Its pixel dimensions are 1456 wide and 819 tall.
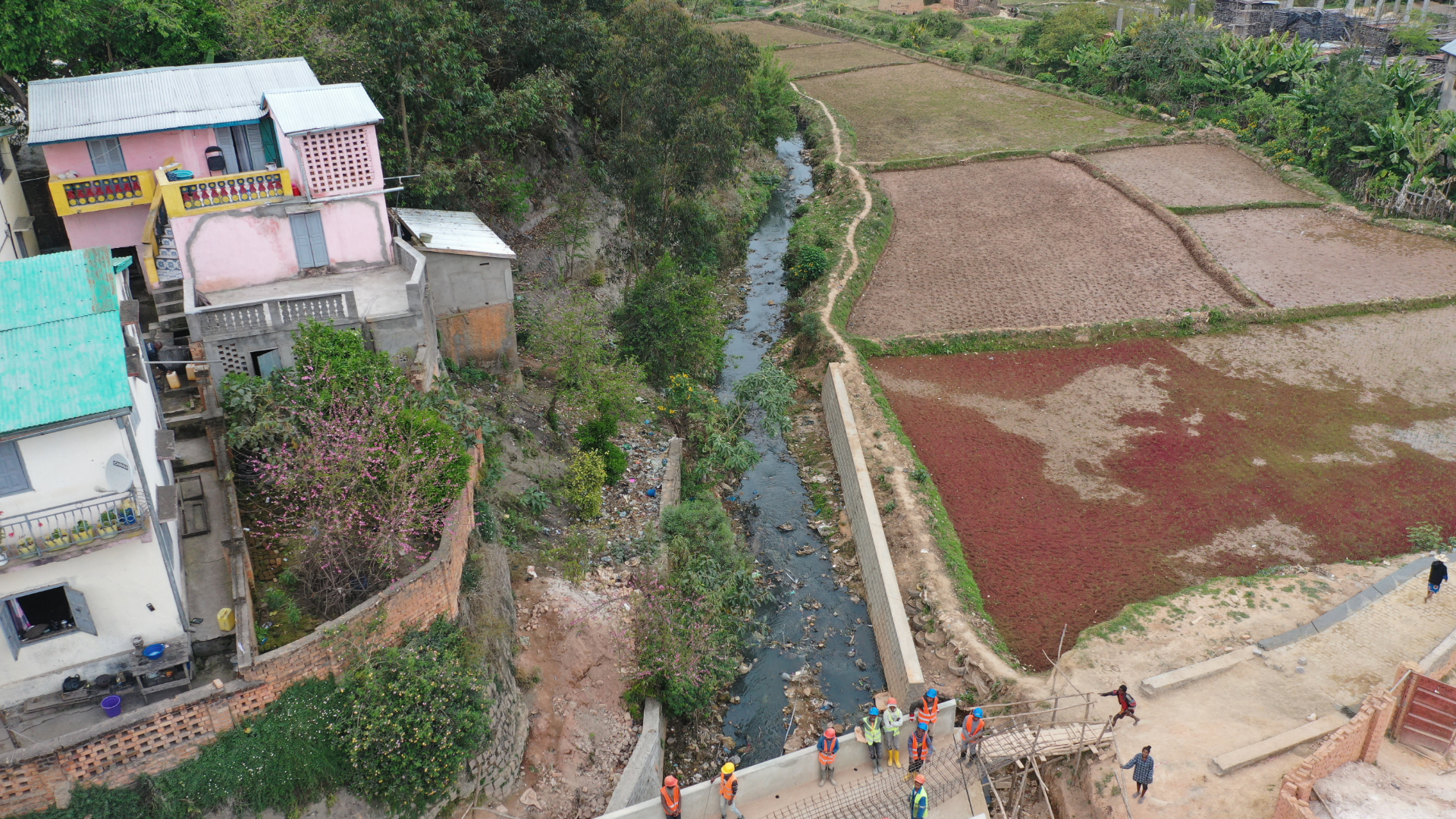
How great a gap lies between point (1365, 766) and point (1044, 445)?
38.9 feet

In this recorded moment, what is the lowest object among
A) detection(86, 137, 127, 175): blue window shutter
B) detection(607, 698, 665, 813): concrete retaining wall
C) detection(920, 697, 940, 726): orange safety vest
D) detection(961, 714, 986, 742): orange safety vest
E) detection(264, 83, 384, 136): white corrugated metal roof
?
detection(607, 698, 665, 813): concrete retaining wall

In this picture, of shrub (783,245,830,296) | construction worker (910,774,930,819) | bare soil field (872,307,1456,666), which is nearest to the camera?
construction worker (910,774,930,819)

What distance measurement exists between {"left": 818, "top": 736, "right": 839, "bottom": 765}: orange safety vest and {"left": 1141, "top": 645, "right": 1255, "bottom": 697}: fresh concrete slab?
21.4 ft

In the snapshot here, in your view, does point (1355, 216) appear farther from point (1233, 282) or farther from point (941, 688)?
point (941, 688)

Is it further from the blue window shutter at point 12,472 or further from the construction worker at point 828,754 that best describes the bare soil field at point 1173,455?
the blue window shutter at point 12,472

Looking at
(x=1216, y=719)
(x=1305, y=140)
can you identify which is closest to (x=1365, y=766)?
(x=1216, y=719)

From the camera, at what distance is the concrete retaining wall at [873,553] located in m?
19.9

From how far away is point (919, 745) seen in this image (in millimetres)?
16078

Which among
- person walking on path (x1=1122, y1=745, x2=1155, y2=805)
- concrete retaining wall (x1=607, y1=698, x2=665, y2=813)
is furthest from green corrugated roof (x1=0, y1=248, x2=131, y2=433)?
person walking on path (x1=1122, y1=745, x2=1155, y2=805)

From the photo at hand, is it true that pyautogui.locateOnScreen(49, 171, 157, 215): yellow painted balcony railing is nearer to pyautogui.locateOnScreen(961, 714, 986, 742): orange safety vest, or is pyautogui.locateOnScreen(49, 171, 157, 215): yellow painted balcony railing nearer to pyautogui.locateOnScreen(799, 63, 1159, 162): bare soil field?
pyautogui.locateOnScreen(961, 714, 986, 742): orange safety vest

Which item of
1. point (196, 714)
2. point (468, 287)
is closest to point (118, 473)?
point (196, 714)

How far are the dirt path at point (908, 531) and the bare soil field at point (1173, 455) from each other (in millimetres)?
825

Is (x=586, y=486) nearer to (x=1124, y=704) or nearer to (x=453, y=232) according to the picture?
(x=453, y=232)

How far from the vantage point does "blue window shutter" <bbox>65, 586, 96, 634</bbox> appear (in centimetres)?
1345
